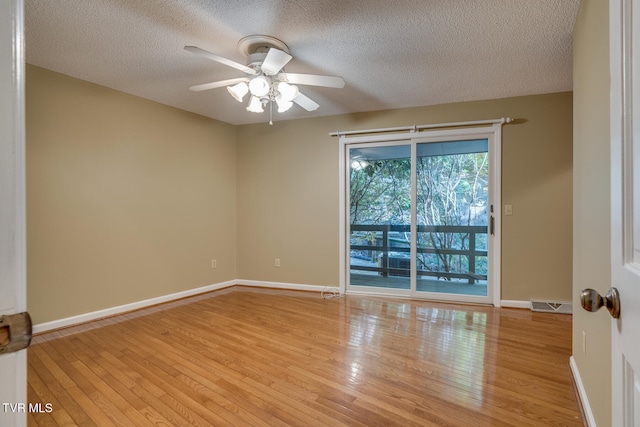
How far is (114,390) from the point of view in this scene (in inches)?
73.9

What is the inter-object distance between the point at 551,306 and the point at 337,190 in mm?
2773

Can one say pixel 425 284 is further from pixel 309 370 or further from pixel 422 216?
pixel 309 370

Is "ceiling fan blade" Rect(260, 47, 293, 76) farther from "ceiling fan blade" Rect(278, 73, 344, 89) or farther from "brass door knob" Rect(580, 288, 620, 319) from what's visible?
"brass door knob" Rect(580, 288, 620, 319)

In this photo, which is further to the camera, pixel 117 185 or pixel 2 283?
pixel 117 185

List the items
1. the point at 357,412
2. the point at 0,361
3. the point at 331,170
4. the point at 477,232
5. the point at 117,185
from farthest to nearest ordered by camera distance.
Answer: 1. the point at 331,170
2. the point at 477,232
3. the point at 117,185
4. the point at 357,412
5. the point at 0,361

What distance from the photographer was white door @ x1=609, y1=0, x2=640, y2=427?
579 mm

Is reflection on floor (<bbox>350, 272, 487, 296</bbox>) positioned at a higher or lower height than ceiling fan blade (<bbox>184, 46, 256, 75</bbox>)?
lower

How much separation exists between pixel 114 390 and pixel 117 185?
7.11ft

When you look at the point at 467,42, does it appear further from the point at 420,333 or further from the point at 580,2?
the point at 420,333

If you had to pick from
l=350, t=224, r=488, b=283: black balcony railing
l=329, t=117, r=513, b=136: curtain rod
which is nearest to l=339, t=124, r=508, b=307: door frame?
l=329, t=117, r=513, b=136: curtain rod

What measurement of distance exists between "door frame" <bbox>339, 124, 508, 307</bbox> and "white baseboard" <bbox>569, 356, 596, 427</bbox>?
1513 millimetres

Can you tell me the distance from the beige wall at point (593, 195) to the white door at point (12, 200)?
5.96 feet

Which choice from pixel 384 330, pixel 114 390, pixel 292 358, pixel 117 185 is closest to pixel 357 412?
pixel 292 358

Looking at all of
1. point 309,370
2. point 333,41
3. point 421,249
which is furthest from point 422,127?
point 309,370
